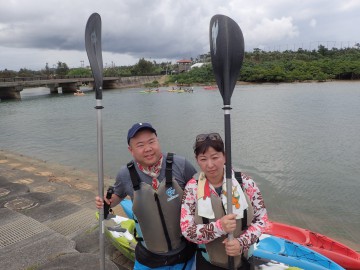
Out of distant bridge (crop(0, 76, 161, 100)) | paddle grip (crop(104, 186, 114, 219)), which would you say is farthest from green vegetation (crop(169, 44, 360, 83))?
paddle grip (crop(104, 186, 114, 219))

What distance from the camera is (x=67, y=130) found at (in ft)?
70.2

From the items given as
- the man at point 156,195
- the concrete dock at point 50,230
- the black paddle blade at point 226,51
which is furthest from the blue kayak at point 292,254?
the black paddle blade at point 226,51

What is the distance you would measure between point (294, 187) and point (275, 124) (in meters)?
10.9

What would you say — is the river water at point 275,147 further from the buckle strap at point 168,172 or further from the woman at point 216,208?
the buckle strap at point 168,172

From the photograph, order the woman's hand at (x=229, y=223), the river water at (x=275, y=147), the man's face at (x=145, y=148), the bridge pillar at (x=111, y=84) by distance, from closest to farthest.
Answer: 1. the woman's hand at (x=229, y=223)
2. the man's face at (x=145, y=148)
3. the river water at (x=275, y=147)
4. the bridge pillar at (x=111, y=84)

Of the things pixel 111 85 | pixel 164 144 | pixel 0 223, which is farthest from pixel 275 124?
pixel 111 85

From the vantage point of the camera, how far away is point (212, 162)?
78.2 inches

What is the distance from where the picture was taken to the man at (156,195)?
7.20 feet

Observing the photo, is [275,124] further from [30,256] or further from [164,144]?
[30,256]

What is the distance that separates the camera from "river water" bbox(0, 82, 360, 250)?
7961 millimetres

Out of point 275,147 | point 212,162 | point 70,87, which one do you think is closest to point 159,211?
point 212,162

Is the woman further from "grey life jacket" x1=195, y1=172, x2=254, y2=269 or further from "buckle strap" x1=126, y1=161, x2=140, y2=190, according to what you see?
"buckle strap" x1=126, y1=161, x2=140, y2=190

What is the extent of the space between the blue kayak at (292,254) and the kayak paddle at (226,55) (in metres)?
2.44

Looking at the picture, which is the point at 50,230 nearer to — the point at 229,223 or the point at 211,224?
the point at 211,224
